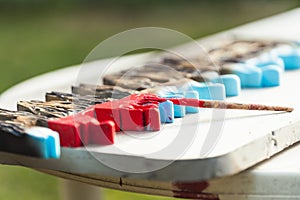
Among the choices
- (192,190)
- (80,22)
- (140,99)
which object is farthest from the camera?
Result: (80,22)

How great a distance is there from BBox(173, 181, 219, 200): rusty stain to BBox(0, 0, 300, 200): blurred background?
2.29 m

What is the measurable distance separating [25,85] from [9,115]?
290 mm

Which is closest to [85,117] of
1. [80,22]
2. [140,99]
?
[140,99]

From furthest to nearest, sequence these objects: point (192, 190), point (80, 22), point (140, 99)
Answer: point (80, 22) → point (140, 99) → point (192, 190)

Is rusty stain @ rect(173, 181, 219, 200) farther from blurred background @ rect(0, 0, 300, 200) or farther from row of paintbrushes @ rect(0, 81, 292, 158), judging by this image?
blurred background @ rect(0, 0, 300, 200)

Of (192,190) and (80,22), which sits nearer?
(192,190)

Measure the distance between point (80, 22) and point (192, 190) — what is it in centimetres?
334

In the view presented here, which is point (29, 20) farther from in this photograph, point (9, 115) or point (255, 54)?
point (9, 115)

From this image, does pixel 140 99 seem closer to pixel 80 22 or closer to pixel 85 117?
pixel 85 117

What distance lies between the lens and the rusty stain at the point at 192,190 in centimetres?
76

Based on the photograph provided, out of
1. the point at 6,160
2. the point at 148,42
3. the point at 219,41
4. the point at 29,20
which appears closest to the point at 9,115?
the point at 6,160

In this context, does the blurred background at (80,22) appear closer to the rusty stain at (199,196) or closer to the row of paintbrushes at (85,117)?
the row of paintbrushes at (85,117)

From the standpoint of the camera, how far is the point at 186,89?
965mm

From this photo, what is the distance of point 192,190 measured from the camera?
2.52ft
